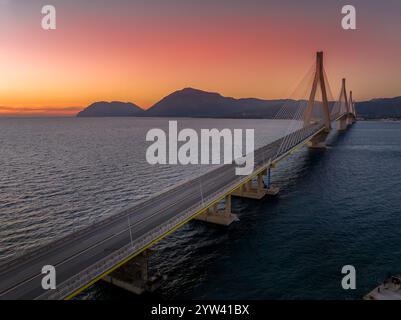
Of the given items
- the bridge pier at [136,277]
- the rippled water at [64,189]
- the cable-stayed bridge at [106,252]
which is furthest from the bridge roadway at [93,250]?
the rippled water at [64,189]

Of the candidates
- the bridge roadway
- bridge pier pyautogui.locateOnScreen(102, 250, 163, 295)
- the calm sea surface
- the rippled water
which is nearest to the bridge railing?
the bridge roadway

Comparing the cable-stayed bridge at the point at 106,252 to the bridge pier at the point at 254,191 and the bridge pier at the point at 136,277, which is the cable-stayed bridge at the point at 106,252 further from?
the bridge pier at the point at 254,191

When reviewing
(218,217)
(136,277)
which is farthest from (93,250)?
(218,217)

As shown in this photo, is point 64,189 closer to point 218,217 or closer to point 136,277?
point 218,217
